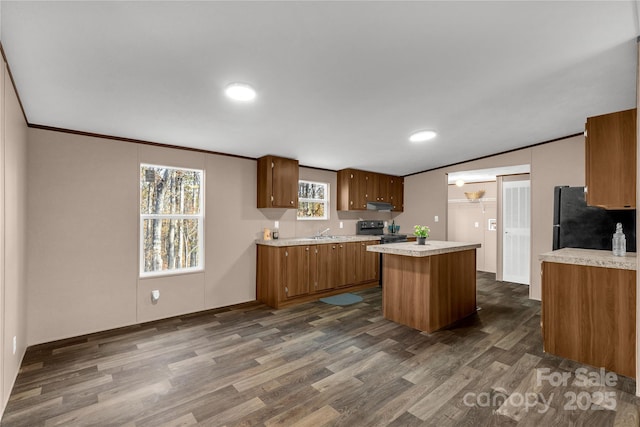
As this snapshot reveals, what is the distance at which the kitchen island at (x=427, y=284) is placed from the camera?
10.7 ft

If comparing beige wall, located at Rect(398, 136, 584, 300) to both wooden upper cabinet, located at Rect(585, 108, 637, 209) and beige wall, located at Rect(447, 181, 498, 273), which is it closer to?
beige wall, located at Rect(447, 181, 498, 273)

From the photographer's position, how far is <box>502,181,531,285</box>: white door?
215 inches

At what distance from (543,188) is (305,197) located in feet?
12.3

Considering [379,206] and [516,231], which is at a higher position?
[379,206]

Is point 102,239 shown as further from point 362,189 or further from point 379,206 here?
point 379,206

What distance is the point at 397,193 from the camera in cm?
643

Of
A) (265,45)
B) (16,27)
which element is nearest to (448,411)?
(265,45)

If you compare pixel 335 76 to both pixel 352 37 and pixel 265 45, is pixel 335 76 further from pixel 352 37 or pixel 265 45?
pixel 265 45

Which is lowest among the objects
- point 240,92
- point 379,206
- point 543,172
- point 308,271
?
point 308,271

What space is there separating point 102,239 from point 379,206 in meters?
4.57

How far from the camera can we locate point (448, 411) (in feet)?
6.40

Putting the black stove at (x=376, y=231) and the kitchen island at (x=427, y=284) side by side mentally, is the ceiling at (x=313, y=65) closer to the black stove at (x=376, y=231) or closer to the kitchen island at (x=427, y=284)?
the kitchen island at (x=427, y=284)

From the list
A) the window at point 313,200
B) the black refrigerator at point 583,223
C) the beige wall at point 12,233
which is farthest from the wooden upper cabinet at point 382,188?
the beige wall at point 12,233

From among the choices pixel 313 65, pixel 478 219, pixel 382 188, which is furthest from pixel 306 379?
pixel 478 219
